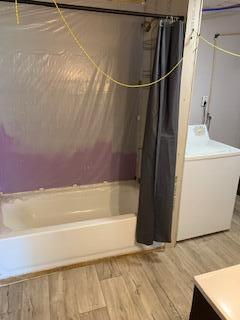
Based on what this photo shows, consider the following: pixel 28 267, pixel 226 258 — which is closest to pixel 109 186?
pixel 28 267

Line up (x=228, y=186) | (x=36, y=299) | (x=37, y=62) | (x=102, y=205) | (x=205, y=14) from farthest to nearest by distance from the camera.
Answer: (x=205, y=14) < (x=102, y=205) < (x=228, y=186) < (x=37, y=62) < (x=36, y=299)

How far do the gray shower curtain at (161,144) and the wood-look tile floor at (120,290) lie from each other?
0.25 meters

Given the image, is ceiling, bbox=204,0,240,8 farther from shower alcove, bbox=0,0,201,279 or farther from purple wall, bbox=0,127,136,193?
purple wall, bbox=0,127,136,193

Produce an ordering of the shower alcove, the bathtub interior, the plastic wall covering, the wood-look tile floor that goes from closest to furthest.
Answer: the wood-look tile floor, the shower alcove, the plastic wall covering, the bathtub interior

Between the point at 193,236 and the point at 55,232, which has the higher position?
the point at 55,232

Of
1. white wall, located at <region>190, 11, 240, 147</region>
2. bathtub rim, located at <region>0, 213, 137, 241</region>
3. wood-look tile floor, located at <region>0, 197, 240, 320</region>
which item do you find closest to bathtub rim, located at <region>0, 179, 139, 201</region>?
bathtub rim, located at <region>0, 213, 137, 241</region>

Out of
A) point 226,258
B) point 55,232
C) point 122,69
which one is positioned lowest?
point 226,258

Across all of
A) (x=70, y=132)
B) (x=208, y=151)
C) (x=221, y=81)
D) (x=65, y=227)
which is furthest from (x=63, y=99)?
(x=221, y=81)

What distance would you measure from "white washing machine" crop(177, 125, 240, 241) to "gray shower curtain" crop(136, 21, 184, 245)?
282mm

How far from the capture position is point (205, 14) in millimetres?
3037

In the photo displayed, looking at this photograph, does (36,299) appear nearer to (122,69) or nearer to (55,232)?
(55,232)

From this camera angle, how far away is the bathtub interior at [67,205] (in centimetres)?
237

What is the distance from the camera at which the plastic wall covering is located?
2.20 m

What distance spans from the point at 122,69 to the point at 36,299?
2115mm
